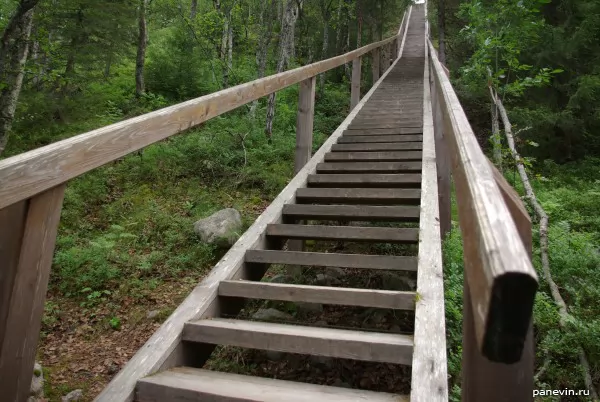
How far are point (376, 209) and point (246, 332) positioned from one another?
1.95 metres

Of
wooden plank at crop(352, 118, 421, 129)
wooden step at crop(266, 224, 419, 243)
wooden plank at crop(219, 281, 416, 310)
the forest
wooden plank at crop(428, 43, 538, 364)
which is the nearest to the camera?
wooden plank at crop(428, 43, 538, 364)

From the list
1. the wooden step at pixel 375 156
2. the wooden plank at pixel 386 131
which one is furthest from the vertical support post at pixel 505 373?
the wooden plank at pixel 386 131

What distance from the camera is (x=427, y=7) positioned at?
29594 millimetres

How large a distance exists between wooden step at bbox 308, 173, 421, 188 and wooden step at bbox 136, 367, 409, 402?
2.85 metres

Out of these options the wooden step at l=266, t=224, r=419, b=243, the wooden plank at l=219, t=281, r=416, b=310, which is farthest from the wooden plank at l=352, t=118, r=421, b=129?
the wooden plank at l=219, t=281, r=416, b=310

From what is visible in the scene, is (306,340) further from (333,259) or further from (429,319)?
(333,259)

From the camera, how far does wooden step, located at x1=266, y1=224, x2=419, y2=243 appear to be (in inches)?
135

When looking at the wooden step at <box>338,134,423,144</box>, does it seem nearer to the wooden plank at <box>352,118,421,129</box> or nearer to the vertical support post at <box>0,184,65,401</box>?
the wooden plank at <box>352,118,421,129</box>

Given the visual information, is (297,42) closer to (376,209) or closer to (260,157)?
(260,157)

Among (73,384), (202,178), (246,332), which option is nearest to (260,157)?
(202,178)

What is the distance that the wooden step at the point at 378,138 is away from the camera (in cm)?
627

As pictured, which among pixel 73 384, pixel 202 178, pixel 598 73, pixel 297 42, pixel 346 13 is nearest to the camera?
pixel 73 384

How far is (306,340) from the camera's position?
2.31 metres

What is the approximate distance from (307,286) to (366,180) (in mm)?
2160
